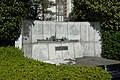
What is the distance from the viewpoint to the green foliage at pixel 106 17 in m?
12.9

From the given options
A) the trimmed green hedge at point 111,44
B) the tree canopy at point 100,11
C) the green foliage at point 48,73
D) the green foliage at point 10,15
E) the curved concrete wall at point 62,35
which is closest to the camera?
the green foliage at point 48,73

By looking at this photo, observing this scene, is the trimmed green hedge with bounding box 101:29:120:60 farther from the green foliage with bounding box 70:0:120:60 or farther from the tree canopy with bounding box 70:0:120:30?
the tree canopy with bounding box 70:0:120:30

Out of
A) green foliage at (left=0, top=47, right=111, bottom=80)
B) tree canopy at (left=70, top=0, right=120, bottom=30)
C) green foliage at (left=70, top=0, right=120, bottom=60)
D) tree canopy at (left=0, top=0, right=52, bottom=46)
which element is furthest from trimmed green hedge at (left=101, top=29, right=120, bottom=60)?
green foliage at (left=0, top=47, right=111, bottom=80)

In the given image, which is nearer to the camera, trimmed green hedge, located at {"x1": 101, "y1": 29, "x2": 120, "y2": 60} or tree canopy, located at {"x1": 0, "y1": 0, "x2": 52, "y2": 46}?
tree canopy, located at {"x1": 0, "y1": 0, "x2": 52, "y2": 46}

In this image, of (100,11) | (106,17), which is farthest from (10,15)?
(106,17)

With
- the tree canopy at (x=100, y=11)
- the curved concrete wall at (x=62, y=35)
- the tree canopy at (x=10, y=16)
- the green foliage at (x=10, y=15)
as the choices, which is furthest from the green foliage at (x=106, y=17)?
the green foliage at (x=10, y=15)

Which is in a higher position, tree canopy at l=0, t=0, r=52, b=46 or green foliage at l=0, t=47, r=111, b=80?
tree canopy at l=0, t=0, r=52, b=46

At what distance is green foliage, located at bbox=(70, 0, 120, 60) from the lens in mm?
12867

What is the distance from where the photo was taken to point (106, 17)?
13430 millimetres

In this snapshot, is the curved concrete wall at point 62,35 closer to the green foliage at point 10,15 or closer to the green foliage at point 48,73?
the green foliage at point 10,15

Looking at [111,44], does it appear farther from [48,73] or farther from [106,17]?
[48,73]

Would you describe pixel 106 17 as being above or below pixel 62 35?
above

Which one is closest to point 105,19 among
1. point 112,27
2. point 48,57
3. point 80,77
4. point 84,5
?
point 112,27

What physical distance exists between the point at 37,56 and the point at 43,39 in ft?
3.60
